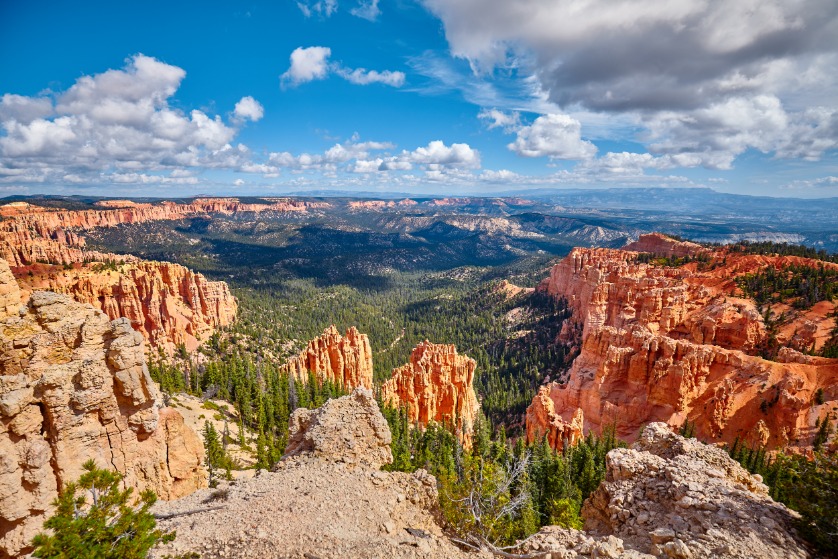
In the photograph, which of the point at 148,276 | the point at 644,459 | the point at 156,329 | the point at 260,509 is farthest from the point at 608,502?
the point at 148,276

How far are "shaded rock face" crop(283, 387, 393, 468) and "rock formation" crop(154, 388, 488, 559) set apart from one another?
0.15 feet

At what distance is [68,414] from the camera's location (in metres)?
13.5

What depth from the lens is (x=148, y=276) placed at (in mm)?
75438

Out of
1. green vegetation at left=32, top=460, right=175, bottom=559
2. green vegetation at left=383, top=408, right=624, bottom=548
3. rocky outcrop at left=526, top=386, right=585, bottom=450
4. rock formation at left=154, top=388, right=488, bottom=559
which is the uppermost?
green vegetation at left=32, top=460, right=175, bottom=559

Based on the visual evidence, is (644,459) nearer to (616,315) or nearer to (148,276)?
(616,315)

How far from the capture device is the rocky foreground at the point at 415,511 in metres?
10.4

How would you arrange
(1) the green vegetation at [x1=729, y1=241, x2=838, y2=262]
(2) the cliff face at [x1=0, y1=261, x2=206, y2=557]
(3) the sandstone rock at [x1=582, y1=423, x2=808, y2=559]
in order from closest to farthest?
(3) the sandstone rock at [x1=582, y1=423, x2=808, y2=559] → (2) the cliff face at [x1=0, y1=261, x2=206, y2=557] → (1) the green vegetation at [x1=729, y1=241, x2=838, y2=262]

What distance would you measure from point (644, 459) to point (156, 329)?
8028 centimetres

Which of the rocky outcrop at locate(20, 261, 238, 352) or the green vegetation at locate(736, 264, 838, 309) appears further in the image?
the rocky outcrop at locate(20, 261, 238, 352)

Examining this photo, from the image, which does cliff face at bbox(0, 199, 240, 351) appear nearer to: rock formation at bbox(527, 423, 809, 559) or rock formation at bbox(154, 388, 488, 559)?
rock formation at bbox(154, 388, 488, 559)

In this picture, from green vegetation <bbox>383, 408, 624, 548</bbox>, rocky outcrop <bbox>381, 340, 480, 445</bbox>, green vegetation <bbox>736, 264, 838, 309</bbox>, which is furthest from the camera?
green vegetation <bbox>736, 264, 838, 309</bbox>

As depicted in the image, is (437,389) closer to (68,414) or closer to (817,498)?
(68,414)

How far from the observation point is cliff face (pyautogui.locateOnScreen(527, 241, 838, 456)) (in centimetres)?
3922

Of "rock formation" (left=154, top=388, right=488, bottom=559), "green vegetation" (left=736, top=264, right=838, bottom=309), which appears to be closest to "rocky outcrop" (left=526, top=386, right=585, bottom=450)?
"rock formation" (left=154, top=388, right=488, bottom=559)
